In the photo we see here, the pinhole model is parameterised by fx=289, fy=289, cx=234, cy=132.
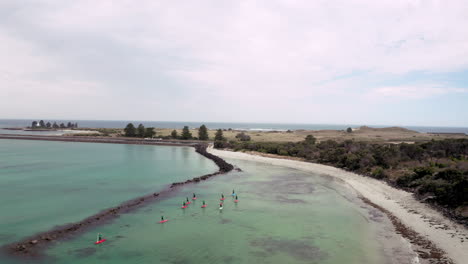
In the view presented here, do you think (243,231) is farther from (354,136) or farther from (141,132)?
(141,132)

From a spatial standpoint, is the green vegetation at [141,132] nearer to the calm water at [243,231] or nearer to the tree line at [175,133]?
the tree line at [175,133]

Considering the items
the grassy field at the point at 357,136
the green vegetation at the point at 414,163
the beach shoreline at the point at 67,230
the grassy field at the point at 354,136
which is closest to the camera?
the beach shoreline at the point at 67,230

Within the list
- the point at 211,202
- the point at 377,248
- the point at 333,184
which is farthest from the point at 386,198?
the point at 211,202

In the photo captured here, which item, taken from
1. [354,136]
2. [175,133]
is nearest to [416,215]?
[354,136]

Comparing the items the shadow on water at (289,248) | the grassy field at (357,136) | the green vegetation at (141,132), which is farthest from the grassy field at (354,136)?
the shadow on water at (289,248)

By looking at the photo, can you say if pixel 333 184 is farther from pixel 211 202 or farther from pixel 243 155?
pixel 243 155
